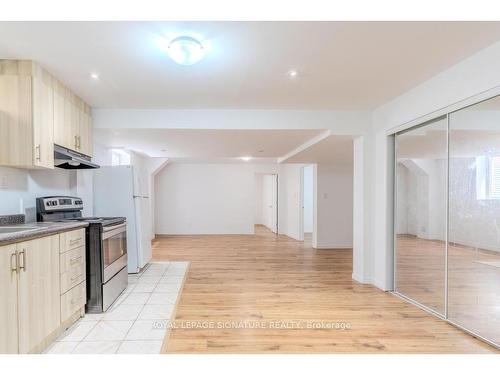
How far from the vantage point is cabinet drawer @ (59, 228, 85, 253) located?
7.37ft

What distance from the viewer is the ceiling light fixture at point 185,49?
1.91m

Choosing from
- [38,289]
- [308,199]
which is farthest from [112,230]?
[308,199]

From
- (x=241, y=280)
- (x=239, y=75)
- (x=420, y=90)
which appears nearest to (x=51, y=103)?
(x=239, y=75)

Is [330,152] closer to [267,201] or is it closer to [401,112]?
[401,112]

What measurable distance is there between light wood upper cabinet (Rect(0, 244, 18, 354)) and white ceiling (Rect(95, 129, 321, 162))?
92.7 inches

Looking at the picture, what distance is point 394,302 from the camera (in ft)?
10.2

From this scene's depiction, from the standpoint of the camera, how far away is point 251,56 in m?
2.21

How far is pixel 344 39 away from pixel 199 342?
8.15ft

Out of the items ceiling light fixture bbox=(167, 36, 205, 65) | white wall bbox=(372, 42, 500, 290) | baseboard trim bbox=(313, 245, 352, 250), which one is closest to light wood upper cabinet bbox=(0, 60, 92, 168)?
ceiling light fixture bbox=(167, 36, 205, 65)

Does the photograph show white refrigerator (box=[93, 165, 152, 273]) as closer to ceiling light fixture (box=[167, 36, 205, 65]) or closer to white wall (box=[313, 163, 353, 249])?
ceiling light fixture (box=[167, 36, 205, 65])

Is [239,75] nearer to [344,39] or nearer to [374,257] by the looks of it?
[344,39]

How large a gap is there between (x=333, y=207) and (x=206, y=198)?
388 cm

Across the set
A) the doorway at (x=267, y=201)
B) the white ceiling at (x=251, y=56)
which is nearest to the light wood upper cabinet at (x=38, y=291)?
the white ceiling at (x=251, y=56)
